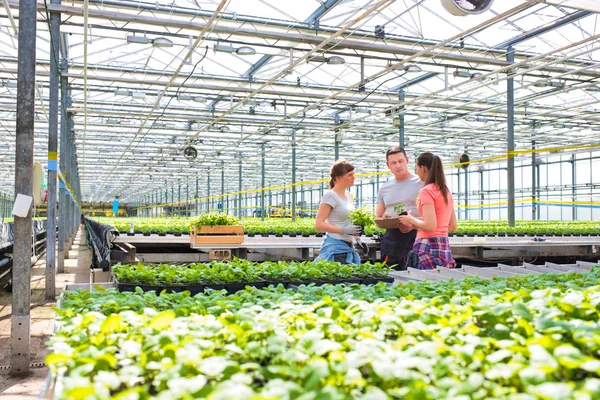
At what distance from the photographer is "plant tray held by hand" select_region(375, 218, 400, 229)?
3584mm

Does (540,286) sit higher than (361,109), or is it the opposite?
(361,109)

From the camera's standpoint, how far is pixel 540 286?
2289mm

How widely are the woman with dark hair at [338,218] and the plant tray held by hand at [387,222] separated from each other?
0.53ft

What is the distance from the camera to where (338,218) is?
369cm

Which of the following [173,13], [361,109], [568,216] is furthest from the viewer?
[568,216]

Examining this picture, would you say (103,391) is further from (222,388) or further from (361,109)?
(361,109)

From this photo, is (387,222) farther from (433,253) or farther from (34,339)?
(34,339)

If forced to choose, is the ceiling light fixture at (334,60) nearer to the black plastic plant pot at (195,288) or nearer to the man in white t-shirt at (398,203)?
the man in white t-shirt at (398,203)

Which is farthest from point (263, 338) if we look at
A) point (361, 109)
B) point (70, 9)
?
point (361, 109)

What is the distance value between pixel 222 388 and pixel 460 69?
10431 mm

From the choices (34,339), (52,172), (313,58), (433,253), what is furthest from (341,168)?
(313,58)

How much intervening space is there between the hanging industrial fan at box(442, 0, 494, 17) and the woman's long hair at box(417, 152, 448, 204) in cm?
191

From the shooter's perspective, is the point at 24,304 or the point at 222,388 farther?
the point at 24,304

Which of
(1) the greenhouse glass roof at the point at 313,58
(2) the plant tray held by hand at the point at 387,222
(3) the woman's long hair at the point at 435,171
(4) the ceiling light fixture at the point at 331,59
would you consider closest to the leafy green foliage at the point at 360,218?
(2) the plant tray held by hand at the point at 387,222
